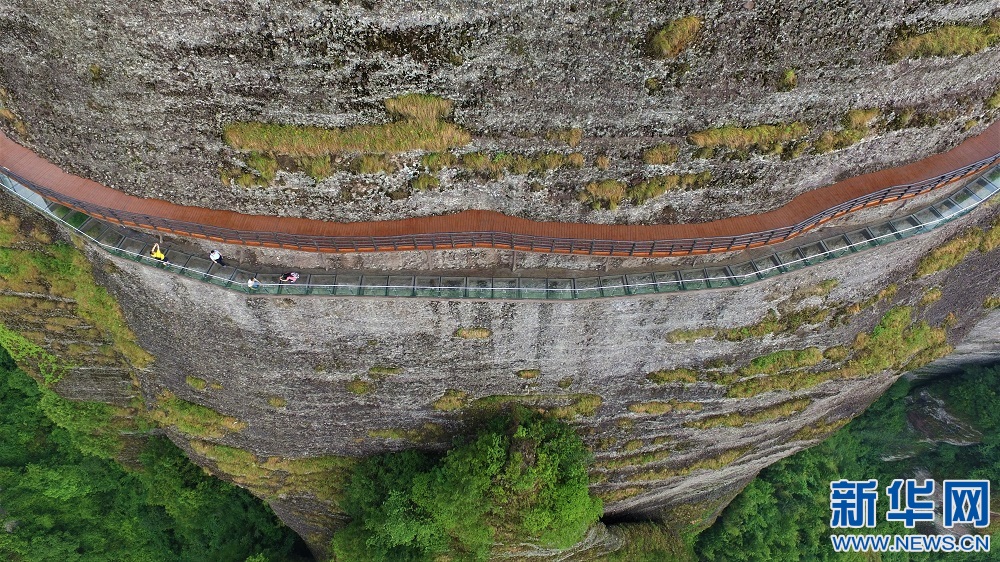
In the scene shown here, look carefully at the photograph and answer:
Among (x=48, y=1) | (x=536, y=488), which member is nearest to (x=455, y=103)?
(x=48, y=1)

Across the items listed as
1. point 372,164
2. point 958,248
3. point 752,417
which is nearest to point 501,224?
point 372,164

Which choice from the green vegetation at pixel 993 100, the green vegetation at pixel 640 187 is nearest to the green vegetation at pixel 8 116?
the green vegetation at pixel 640 187

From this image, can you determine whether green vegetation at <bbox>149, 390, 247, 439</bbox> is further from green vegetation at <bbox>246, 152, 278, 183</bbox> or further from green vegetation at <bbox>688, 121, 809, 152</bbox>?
green vegetation at <bbox>688, 121, 809, 152</bbox>

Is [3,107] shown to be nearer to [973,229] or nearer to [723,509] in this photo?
[973,229]

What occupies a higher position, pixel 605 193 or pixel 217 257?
pixel 605 193

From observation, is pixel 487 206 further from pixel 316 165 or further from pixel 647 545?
pixel 647 545

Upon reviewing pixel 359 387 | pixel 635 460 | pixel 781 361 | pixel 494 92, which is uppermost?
pixel 494 92

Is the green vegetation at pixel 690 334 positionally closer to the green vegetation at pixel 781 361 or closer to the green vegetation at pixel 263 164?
the green vegetation at pixel 781 361
